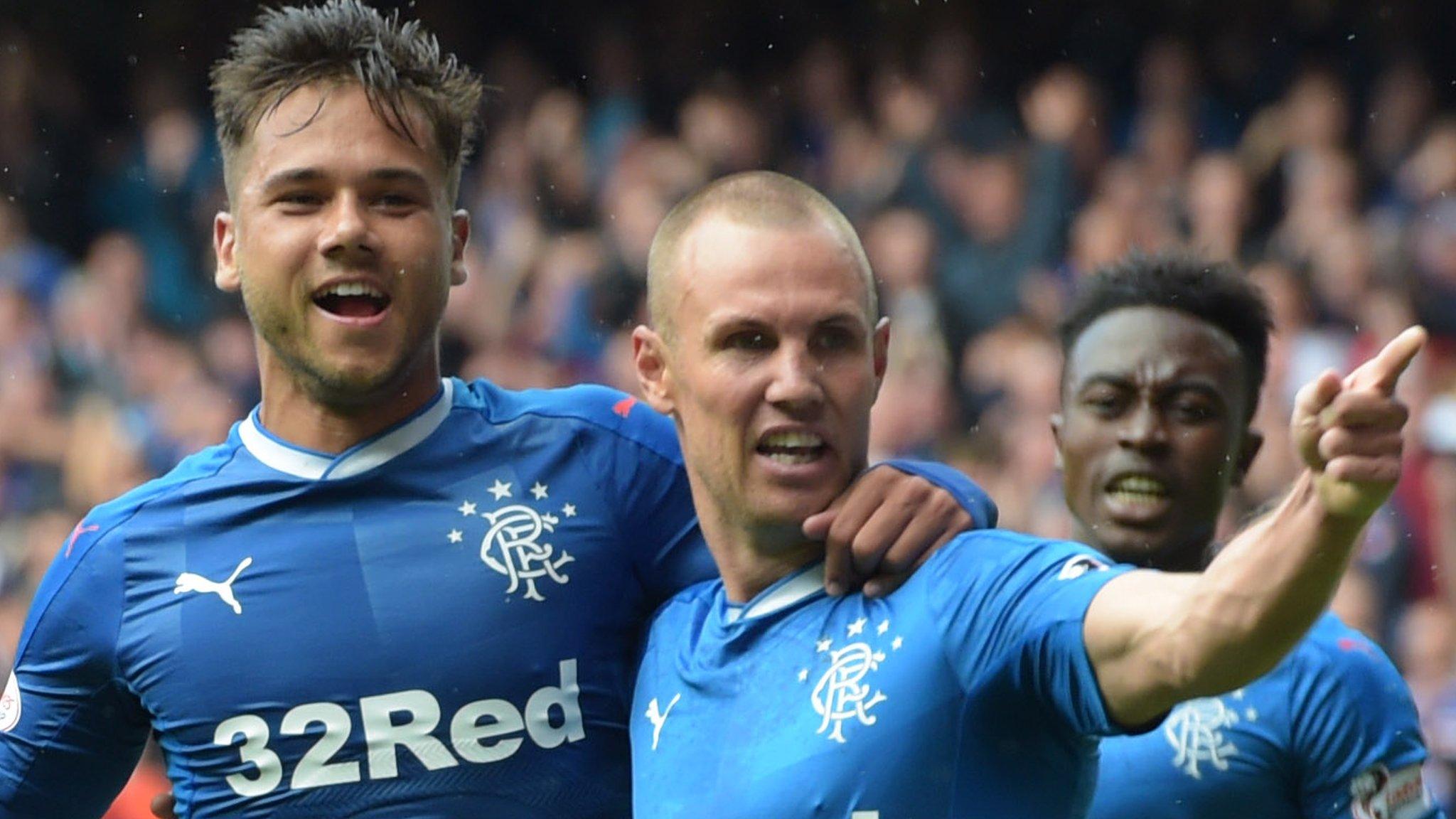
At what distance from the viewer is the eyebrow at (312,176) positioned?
12.5ft

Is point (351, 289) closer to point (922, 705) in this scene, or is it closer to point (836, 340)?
point (836, 340)

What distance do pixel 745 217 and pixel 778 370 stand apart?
298mm

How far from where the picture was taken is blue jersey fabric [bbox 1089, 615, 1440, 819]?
4.00 meters

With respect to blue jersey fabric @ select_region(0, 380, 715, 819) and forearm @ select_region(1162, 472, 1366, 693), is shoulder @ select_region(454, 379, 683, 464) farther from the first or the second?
forearm @ select_region(1162, 472, 1366, 693)

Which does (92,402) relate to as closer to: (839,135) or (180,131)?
(180,131)

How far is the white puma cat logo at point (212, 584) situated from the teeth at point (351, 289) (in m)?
0.49

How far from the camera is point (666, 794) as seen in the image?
11.2 feet

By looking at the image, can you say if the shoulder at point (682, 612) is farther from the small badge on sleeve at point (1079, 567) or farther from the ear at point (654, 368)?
the small badge on sleeve at point (1079, 567)

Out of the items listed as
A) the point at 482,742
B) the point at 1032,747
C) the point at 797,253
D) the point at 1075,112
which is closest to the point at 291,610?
the point at 482,742

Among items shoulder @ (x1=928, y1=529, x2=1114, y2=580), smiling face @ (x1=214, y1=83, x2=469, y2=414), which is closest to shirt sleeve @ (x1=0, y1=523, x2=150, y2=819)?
smiling face @ (x1=214, y1=83, x2=469, y2=414)

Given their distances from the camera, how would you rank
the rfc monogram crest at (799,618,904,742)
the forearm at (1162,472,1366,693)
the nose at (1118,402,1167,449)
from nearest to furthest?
the forearm at (1162,472,1366,693) → the rfc monogram crest at (799,618,904,742) → the nose at (1118,402,1167,449)

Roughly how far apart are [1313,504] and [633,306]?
732 centimetres

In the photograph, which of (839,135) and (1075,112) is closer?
(1075,112)

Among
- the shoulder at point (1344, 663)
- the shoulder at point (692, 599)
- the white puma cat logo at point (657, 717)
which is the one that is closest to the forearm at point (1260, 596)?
the white puma cat logo at point (657, 717)
